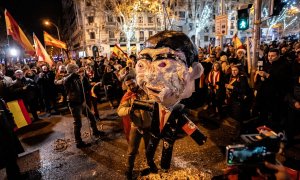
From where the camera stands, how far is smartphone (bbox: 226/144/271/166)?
145cm

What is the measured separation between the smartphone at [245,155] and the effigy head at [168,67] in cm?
97

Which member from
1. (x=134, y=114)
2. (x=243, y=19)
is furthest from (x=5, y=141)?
(x=243, y=19)

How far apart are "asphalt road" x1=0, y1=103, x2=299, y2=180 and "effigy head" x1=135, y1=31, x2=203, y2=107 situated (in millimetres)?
2171

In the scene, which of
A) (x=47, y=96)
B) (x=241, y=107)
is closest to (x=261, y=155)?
(x=241, y=107)

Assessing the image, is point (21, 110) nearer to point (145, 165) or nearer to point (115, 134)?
point (115, 134)

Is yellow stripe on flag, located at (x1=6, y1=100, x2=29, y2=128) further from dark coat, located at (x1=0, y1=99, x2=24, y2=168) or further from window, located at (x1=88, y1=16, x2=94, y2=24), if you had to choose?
window, located at (x1=88, y1=16, x2=94, y2=24)

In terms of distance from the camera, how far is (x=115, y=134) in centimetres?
612

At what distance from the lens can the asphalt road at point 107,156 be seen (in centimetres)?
418

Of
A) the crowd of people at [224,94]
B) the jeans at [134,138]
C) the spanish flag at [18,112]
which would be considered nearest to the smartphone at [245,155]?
the crowd of people at [224,94]

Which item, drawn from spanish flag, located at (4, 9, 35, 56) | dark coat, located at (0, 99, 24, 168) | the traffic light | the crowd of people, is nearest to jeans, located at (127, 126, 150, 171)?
the crowd of people

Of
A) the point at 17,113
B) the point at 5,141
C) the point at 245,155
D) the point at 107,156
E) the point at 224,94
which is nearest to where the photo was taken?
the point at 245,155

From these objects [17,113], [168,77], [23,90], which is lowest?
[17,113]

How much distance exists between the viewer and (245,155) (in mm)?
1457

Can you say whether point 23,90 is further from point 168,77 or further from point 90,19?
point 90,19
